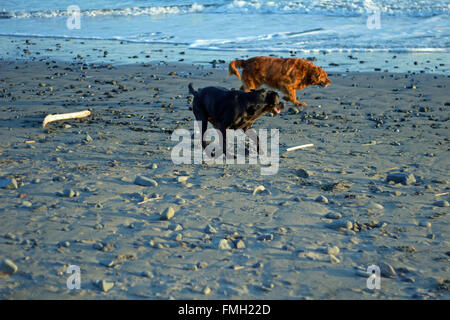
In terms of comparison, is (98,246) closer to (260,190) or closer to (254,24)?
(260,190)

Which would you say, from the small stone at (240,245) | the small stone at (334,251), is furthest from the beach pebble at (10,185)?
the small stone at (334,251)

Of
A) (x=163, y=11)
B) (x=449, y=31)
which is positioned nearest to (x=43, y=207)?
(x=449, y=31)

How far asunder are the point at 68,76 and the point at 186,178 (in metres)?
7.36

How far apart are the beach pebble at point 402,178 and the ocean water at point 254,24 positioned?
32.3ft

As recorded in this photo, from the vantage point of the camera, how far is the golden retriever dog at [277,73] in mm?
8625

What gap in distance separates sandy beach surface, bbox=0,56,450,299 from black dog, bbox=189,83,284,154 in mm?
567

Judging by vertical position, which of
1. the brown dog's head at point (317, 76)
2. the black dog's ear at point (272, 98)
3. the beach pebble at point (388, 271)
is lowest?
the beach pebble at point (388, 271)

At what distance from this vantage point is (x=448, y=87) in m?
9.81

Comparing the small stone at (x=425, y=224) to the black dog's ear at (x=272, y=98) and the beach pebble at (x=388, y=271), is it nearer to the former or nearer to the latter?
the beach pebble at (x=388, y=271)

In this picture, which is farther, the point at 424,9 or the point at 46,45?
the point at 424,9

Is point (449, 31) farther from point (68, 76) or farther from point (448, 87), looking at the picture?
point (68, 76)

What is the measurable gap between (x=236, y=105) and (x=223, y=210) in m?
1.62

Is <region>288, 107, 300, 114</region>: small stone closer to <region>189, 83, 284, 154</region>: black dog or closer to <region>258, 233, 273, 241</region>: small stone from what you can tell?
<region>189, 83, 284, 154</region>: black dog

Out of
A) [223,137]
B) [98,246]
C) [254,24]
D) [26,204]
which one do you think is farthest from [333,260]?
[254,24]
